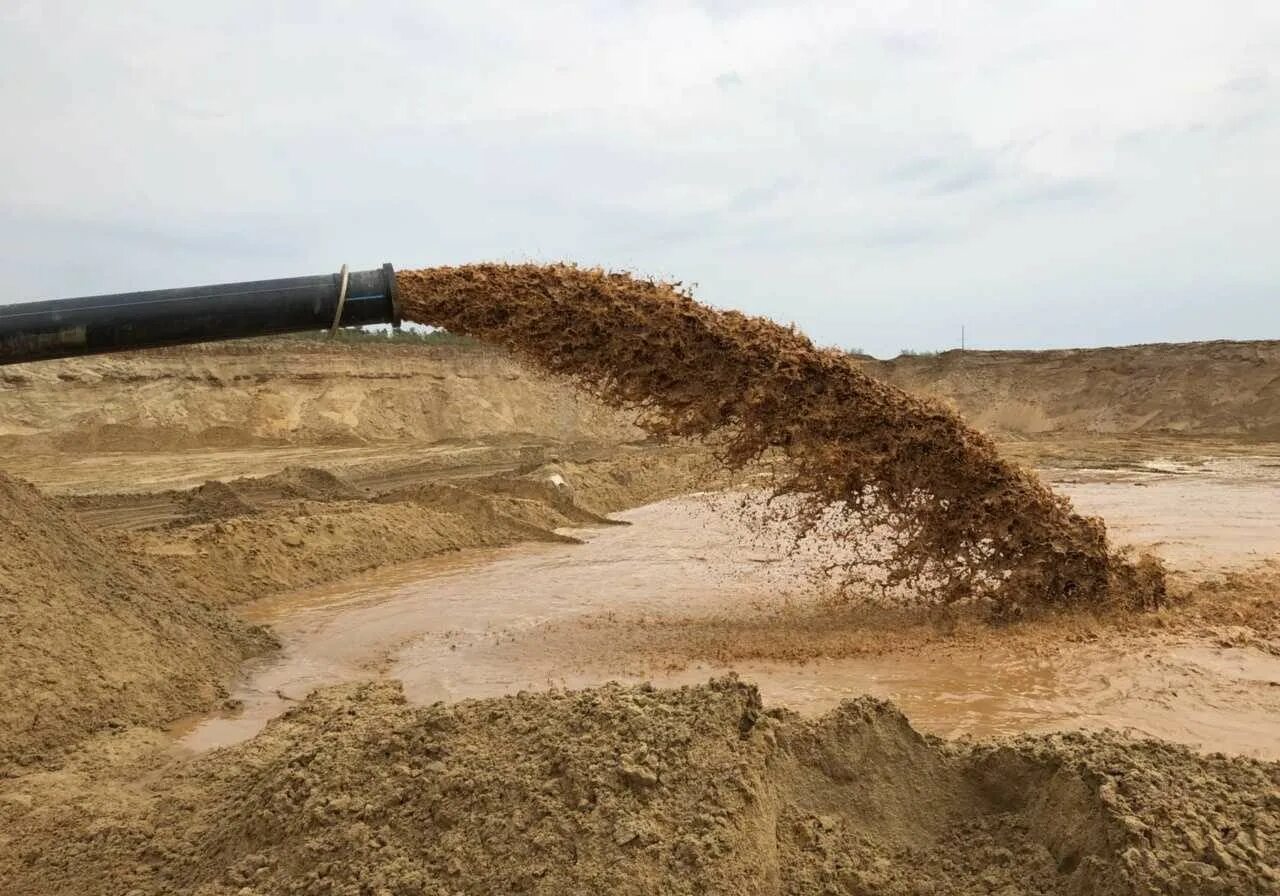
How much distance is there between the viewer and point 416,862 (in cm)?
284

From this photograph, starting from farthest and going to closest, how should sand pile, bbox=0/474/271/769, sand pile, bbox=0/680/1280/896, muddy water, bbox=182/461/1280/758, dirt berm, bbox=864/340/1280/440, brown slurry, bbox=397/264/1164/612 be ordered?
dirt berm, bbox=864/340/1280/440 < brown slurry, bbox=397/264/1164/612 < muddy water, bbox=182/461/1280/758 < sand pile, bbox=0/474/271/769 < sand pile, bbox=0/680/1280/896

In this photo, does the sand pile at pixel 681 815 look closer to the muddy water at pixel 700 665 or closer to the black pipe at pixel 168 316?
the muddy water at pixel 700 665

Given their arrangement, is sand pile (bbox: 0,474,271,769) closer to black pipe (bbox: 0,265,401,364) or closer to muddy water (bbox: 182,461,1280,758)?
muddy water (bbox: 182,461,1280,758)

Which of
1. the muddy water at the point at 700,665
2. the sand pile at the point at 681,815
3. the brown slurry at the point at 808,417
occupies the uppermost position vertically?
the brown slurry at the point at 808,417

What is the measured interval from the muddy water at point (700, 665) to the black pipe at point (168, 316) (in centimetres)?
225

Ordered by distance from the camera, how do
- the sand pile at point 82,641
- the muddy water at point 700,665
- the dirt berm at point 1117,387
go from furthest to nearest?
the dirt berm at point 1117,387 → the muddy water at point 700,665 → the sand pile at point 82,641

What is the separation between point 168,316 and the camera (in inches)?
201

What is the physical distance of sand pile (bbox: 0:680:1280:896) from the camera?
8.83 feet

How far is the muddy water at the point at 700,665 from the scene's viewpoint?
502 centimetres

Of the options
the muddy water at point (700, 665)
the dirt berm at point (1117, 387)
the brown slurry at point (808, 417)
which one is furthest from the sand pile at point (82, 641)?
the dirt berm at point (1117, 387)

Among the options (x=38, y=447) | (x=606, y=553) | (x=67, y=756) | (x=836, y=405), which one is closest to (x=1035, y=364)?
(x=606, y=553)

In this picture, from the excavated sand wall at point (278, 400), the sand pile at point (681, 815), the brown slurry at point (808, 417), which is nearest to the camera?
the sand pile at point (681, 815)

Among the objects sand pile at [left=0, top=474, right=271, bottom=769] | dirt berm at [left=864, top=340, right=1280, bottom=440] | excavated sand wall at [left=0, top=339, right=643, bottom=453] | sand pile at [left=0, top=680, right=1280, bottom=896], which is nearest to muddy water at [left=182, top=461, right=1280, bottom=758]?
sand pile at [left=0, top=474, right=271, bottom=769]

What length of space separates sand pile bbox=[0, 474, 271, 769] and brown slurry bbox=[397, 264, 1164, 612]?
270cm
